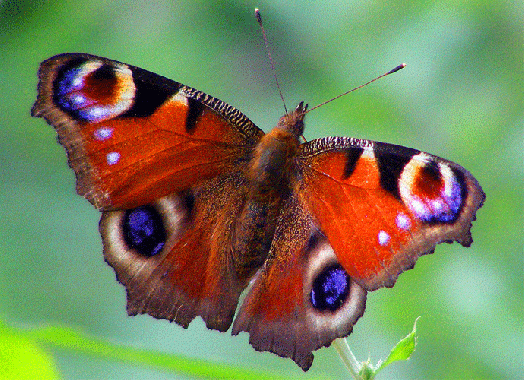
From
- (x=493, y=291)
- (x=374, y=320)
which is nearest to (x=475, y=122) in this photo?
(x=493, y=291)

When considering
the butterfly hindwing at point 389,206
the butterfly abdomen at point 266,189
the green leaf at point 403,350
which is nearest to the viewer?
the green leaf at point 403,350

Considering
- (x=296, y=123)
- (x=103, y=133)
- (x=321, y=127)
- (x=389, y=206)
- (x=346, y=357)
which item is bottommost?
(x=321, y=127)

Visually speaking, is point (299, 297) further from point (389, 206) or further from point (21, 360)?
point (21, 360)

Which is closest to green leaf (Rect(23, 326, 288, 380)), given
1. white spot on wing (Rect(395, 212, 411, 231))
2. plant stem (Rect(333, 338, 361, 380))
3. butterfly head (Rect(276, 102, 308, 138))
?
plant stem (Rect(333, 338, 361, 380))

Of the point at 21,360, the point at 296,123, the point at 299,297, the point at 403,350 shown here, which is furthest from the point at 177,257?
the point at 21,360

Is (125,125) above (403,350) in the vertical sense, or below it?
above

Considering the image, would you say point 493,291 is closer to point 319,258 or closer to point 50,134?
point 319,258

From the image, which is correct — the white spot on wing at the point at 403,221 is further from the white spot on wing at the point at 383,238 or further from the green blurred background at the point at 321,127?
the green blurred background at the point at 321,127

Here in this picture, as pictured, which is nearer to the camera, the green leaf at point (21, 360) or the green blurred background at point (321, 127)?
the green leaf at point (21, 360)

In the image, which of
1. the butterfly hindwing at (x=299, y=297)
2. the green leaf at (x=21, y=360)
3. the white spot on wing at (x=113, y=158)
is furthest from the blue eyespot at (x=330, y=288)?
the green leaf at (x=21, y=360)
